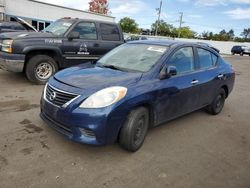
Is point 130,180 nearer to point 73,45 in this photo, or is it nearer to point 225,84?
point 225,84

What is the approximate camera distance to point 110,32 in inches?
322

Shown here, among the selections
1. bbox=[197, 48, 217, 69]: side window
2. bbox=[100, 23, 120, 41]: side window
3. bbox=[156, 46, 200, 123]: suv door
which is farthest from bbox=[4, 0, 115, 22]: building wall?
bbox=[156, 46, 200, 123]: suv door

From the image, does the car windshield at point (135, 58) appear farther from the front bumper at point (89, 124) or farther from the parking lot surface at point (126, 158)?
the parking lot surface at point (126, 158)

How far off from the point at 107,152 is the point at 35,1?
25.1m

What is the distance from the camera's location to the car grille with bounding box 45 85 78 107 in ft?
10.7

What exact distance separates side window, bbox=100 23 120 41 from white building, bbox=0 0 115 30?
18130 mm

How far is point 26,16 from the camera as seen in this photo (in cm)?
2480

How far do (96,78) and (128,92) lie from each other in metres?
0.53

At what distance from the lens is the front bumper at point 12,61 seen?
644 cm

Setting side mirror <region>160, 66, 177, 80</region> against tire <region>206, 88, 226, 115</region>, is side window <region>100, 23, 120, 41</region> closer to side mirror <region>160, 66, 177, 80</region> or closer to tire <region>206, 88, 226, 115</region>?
tire <region>206, 88, 226, 115</region>

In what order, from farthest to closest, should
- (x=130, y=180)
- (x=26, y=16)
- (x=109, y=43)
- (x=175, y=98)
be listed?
(x=26, y=16) → (x=109, y=43) → (x=175, y=98) → (x=130, y=180)

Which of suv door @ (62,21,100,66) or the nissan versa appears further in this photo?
suv door @ (62,21,100,66)

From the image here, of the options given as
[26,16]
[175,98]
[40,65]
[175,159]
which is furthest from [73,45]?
[26,16]

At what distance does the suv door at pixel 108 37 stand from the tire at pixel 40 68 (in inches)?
62.3
